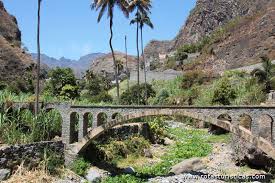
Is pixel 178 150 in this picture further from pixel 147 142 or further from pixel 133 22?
pixel 133 22

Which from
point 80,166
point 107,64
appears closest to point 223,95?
point 80,166

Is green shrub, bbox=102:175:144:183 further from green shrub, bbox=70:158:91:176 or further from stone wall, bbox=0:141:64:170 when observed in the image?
stone wall, bbox=0:141:64:170

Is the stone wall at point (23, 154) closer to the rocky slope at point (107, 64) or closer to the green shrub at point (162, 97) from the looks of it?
the green shrub at point (162, 97)

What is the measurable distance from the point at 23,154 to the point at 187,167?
35.5 feet

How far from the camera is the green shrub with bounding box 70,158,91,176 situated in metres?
30.0

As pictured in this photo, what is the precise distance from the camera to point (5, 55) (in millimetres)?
101312

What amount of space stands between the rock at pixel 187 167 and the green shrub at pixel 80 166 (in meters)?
5.64

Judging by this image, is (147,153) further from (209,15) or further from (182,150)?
(209,15)

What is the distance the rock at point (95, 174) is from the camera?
2941 centimetres

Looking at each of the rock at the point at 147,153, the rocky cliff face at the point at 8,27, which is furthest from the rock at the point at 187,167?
the rocky cliff face at the point at 8,27

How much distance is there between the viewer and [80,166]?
99.7ft

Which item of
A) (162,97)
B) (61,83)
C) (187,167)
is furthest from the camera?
(61,83)

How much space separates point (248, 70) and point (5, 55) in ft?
184

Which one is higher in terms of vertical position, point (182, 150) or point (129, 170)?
point (182, 150)
